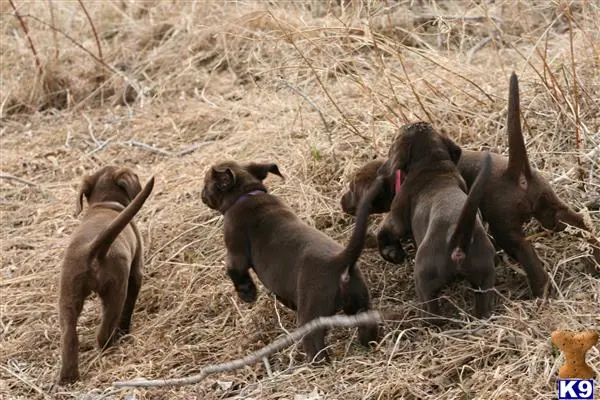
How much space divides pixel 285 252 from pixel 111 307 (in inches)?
37.5

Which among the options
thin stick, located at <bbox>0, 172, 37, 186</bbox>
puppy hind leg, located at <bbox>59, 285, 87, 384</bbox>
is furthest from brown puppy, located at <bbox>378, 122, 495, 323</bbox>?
thin stick, located at <bbox>0, 172, 37, 186</bbox>

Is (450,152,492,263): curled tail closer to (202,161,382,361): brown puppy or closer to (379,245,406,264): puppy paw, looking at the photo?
(202,161,382,361): brown puppy

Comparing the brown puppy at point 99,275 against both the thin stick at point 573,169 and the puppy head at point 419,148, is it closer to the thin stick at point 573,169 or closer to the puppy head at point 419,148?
the puppy head at point 419,148

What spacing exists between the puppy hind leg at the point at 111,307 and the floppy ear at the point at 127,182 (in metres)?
0.73

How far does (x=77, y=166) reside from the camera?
305 inches

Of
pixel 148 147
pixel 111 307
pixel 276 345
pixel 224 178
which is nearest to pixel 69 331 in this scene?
pixel 111 307

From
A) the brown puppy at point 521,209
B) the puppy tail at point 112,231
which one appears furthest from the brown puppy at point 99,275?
the brown puppy at point 521,209

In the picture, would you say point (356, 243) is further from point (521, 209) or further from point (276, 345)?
point (521, 209)

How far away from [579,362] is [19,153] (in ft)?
18.1

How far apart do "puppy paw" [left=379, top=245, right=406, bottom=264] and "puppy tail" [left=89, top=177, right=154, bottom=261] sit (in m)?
1.08

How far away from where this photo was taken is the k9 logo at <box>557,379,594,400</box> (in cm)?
366

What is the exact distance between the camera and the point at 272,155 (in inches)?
262

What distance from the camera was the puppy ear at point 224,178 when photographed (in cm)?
511

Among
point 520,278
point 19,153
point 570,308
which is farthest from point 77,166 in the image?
point 570,308
